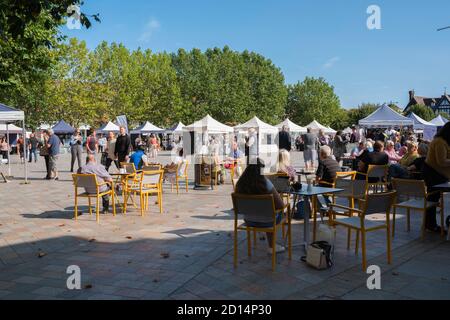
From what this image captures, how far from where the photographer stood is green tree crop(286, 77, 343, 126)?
244 feet

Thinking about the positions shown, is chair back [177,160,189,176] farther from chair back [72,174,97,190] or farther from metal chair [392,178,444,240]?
metal chair [392,178,444,240]

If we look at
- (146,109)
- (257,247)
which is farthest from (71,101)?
(257,247)

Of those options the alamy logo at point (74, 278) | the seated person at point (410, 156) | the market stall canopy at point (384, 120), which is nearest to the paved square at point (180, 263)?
the alamy logo at point (74, 278)

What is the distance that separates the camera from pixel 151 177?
8195 millimetres

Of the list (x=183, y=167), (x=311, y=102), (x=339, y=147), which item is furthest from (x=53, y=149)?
(x=311, y=102)

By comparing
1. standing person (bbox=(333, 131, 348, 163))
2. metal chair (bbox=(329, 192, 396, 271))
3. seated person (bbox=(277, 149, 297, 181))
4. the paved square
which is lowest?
the paved square

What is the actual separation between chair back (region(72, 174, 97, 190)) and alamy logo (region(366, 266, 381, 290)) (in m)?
4.89

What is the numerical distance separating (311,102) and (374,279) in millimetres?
72289

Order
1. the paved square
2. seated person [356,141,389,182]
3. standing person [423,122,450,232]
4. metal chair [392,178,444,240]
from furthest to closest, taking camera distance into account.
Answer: seated person [356,141,389,182] < standing person [423,122,450,232] < metal chair [392,178,444,240] < the paved square

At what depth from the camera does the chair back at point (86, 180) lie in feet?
24.7

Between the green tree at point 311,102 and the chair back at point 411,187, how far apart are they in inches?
2700

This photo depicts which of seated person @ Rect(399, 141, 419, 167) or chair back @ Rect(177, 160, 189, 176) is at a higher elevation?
seated person @ Rect(399, 141, 419, 167)

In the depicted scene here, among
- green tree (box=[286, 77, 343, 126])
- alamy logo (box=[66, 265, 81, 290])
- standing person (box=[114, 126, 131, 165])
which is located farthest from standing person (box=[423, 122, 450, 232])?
green tree (box=[286, 77, 343, 126])

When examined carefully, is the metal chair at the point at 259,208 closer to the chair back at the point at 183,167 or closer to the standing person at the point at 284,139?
the chair back at the point at 183,167
